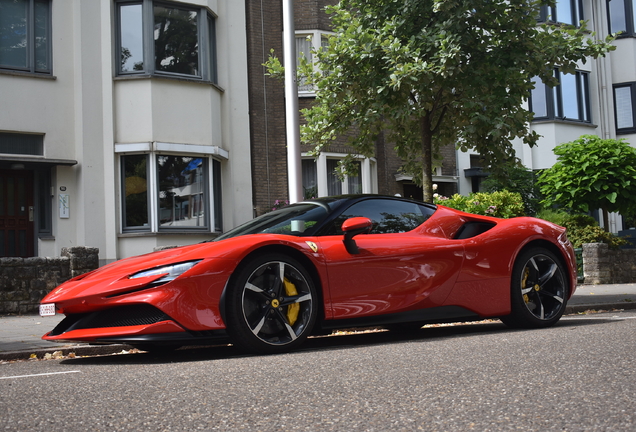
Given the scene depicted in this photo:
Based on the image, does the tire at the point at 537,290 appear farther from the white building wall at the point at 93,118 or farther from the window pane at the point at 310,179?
the window pane at the point at 310,179

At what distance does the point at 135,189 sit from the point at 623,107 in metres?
19.2

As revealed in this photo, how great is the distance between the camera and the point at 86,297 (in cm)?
545

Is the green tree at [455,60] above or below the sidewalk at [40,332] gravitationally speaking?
above

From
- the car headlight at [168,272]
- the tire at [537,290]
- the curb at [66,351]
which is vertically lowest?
the curb at [66,351]

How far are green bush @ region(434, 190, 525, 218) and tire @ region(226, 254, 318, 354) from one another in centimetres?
1101

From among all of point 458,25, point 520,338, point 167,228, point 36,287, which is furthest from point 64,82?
point 520,338

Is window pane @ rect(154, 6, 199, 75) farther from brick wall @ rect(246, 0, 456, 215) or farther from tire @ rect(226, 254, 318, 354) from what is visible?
tire @ rect(226, 254, 318, 354)

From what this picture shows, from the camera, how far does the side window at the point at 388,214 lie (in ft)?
21.6

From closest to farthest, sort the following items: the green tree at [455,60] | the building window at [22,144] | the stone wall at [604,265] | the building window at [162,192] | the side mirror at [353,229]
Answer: the side mirror at [353,229], the green tree at [455,60], the building window at [22,144], the building window at [162,192], the stone wall at [604,265]

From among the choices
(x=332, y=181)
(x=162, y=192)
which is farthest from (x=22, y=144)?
(x=332, y=181)

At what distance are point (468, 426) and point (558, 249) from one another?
482 centimetres

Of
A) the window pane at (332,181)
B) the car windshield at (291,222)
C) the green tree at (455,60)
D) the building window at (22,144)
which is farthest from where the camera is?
the window pane at (332,181)

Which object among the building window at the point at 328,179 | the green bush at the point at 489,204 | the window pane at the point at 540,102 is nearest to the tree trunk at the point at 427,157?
the green bush at the point at 489,204

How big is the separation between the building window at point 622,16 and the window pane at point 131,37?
18.8 meters
